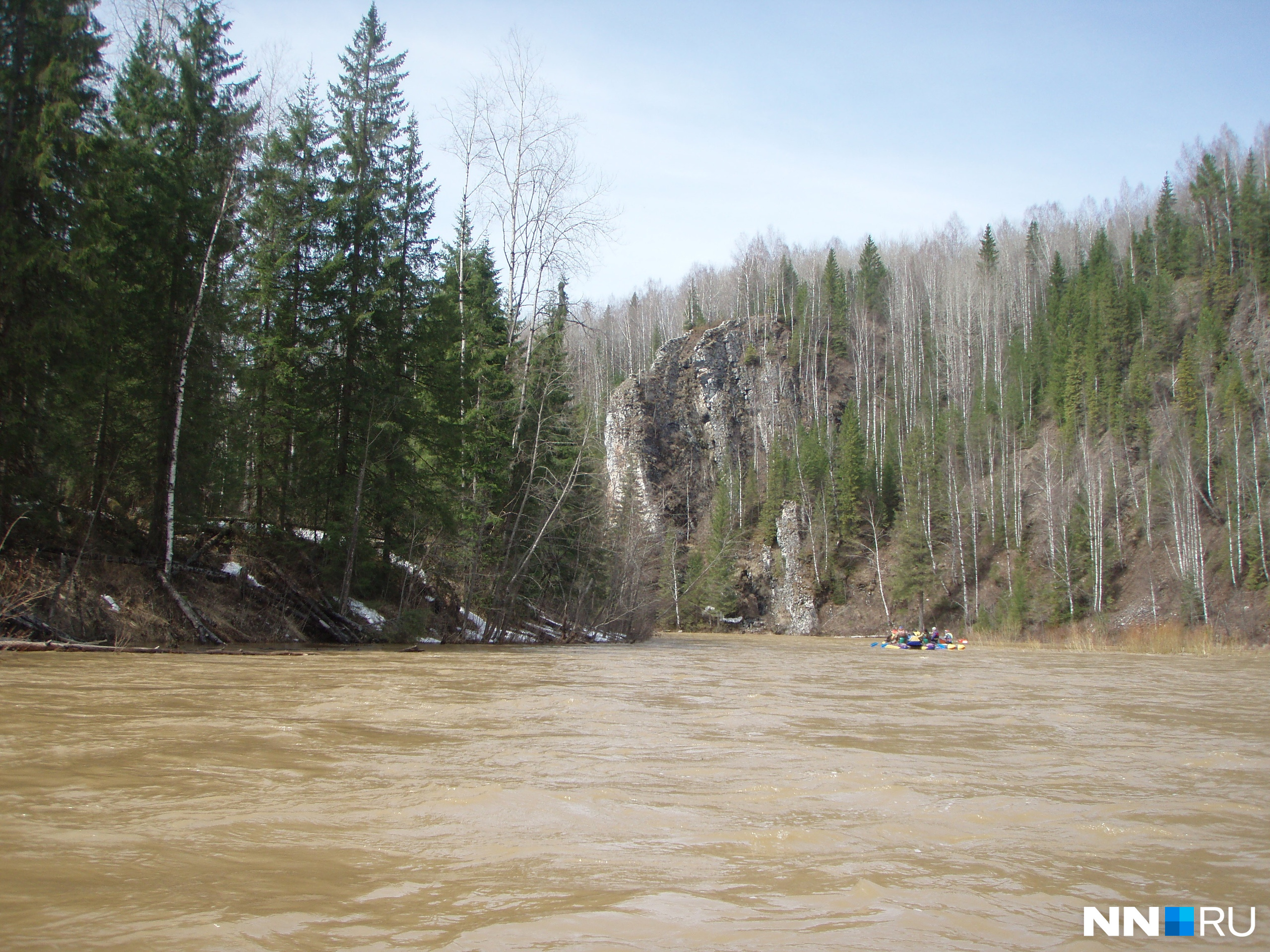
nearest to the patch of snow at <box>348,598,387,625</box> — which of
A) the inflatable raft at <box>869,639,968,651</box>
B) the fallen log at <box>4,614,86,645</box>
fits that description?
the fallen log at <box>4,614,86,645</box>

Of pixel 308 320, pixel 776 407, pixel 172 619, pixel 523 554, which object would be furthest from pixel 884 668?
pixel 776 407

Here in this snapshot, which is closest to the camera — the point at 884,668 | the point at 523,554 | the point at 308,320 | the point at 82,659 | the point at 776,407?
the point at 82,659

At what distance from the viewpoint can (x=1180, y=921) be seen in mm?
2912

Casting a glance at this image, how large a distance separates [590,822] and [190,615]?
13.3 m

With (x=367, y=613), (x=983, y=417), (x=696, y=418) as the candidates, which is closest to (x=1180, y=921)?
(x=367, y=613)

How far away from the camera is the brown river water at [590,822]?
2648 millimetres

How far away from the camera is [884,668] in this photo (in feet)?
57.3

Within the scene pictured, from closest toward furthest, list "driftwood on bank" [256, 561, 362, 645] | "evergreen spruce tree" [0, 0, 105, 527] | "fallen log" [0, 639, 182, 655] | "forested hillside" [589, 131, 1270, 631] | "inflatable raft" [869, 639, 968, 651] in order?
1. "fallen log" [0, 639, 182, 655]
2. "evergreen spruce tree" [0, 0, 105, 527]
3. "driftwood on bank" [256, 561, 362, 645]
4. "inflatable raft" [869, 639, 968, 651]
5. "forested hillside" [589, 131, 1270, 631]

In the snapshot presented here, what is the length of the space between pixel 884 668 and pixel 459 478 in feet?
38.9

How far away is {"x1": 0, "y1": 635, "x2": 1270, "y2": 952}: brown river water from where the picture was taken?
2648mm

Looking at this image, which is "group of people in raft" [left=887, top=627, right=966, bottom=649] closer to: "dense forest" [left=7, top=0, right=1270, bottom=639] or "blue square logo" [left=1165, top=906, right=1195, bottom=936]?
"dense forest" [left=7, top=0, right=1270, bottom=639]

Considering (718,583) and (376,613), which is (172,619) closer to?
(376,613)

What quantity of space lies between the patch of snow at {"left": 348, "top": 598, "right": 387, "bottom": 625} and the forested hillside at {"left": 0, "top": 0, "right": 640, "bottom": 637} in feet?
1.90

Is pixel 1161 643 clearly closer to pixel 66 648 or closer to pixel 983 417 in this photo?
pixel 66 648
